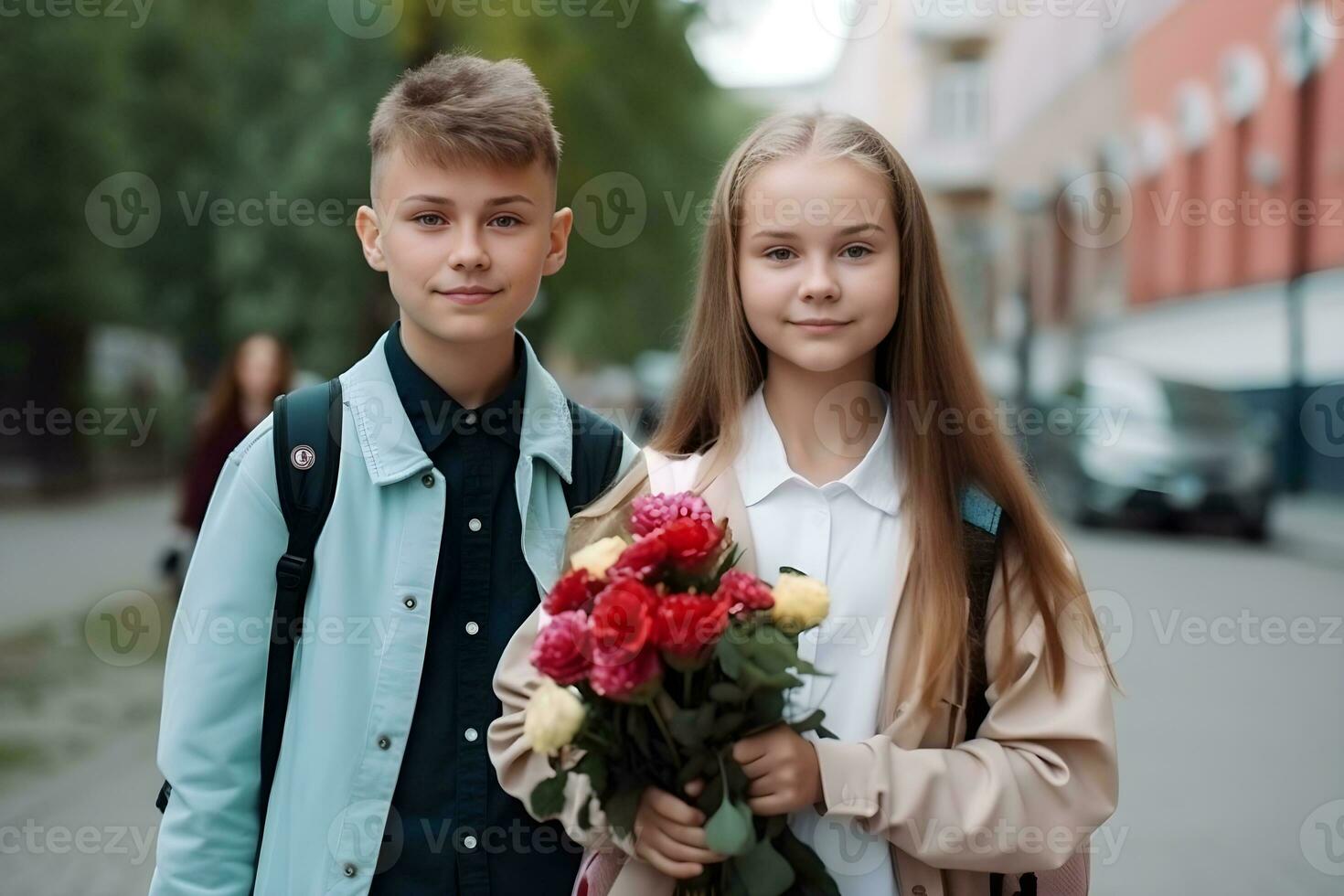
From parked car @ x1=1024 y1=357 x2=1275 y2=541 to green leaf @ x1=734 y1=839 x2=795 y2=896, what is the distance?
13.0 metres

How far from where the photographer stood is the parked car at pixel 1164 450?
45.9 ft

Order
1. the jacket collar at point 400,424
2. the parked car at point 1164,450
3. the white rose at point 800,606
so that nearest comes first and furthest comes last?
the white rose at point 800,606
the jacket collar at point 400,424
the parked car at point 1164,450

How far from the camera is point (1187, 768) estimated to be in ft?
21.5

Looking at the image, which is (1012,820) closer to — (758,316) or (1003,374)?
(758,316)

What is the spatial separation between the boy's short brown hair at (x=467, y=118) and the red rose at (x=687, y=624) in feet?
3.28

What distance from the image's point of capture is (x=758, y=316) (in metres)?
2.42

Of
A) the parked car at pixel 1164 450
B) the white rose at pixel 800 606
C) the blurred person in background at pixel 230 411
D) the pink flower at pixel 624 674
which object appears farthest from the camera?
the parked car at pixel 1164 450

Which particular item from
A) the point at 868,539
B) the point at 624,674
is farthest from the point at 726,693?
the point at 868,539

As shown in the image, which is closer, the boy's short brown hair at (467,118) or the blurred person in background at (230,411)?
the boy's short brown hair at (467,118)

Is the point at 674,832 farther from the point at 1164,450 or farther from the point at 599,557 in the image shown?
the point at 1164,450

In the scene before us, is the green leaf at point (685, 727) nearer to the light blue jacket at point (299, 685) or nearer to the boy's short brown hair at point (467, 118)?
the light blue jacket at point (299, 685)

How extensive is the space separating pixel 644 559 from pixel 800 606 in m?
0.23

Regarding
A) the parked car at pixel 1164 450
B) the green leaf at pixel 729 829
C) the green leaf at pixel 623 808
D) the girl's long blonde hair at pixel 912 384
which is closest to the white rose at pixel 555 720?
the green leaf at pixel 623 808

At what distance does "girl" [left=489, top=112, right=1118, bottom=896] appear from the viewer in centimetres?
216
